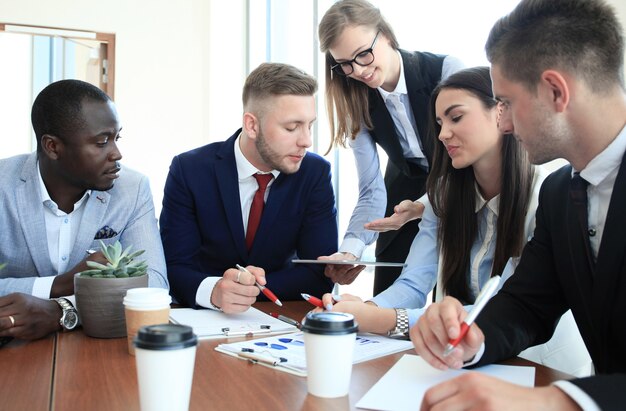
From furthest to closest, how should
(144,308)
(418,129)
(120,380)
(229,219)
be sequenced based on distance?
(418,129) < (229,219) < (144,308) < (120,380)

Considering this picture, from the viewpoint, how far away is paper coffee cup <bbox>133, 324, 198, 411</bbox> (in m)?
0.85

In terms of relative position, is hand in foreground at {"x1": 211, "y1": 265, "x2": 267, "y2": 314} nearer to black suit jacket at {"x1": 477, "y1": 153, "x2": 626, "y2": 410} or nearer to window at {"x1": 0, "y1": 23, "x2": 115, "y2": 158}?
black suit jacket at {"x1": 477, "y1": 153, "x2": 626, "y2": 410}

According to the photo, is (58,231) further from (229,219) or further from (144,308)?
(144,308)

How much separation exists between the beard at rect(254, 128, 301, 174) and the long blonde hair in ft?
1.26

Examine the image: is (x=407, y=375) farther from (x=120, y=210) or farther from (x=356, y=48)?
(x=356, y=48)

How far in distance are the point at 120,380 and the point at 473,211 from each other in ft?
3.82

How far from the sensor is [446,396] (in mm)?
873

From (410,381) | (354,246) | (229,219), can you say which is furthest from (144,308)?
(354,246)

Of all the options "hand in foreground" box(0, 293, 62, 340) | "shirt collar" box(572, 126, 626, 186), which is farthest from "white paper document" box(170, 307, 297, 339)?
"shirt collar" box(572, 126, 626, 186)

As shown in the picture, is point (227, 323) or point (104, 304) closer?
point (104, 304)

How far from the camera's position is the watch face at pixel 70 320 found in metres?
1.49

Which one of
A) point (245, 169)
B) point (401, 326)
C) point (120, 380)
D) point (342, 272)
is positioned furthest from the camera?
point (245, 169)

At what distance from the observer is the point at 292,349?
4.37 ft

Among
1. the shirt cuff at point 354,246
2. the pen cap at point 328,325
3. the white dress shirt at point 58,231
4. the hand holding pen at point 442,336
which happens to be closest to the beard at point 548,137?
the hand holding pen at point 442,336
